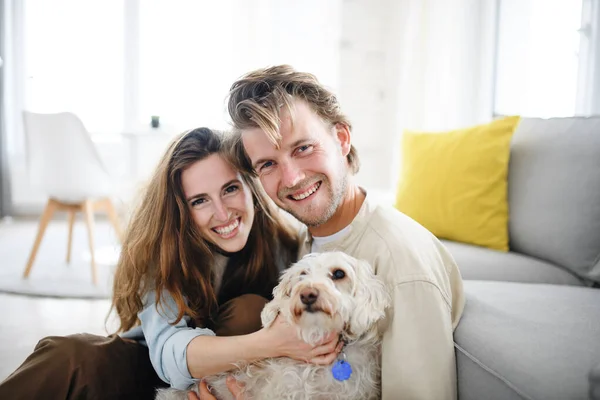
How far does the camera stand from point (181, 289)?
1.68 metres

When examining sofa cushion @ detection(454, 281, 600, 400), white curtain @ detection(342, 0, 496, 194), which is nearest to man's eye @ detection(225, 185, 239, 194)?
sofa cushion @ detection(454, 281, 600, 400)

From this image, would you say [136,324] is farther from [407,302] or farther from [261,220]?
[407,302]

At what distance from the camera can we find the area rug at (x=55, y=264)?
3.48 meters

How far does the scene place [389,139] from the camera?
5.60 meters

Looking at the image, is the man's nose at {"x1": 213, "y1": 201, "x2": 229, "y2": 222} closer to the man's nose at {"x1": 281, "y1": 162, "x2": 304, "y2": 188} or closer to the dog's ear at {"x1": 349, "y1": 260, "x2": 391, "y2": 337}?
the man's nose at {"x1": 281, "y1": 162, "x2": 304, "y2": 188}

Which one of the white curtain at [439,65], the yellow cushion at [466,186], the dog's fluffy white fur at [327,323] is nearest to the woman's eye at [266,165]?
the dog's fluffy white fur at [327,323]

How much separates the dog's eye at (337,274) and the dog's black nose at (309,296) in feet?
0.34

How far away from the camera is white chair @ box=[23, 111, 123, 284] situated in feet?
12.1

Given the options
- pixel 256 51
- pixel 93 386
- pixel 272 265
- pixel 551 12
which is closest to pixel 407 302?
pixel 272 265

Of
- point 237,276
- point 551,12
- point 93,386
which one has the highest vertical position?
point 551,12

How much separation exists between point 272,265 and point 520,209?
44.8 inches

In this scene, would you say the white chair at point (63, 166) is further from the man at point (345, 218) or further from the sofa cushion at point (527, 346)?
the sofa cushion at point (527, 346)

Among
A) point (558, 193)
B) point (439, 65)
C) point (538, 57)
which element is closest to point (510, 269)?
point (558, 193)

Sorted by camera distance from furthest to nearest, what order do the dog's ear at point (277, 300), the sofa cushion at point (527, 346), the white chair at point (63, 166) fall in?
the white chair at point (63, 166) → the dog's ear at point (277, 300) → the sofa cushion at point (527, 346)
